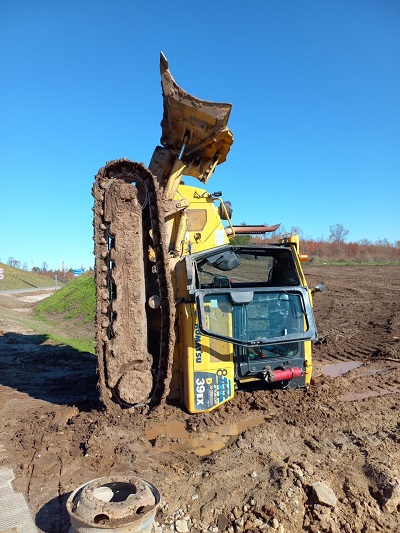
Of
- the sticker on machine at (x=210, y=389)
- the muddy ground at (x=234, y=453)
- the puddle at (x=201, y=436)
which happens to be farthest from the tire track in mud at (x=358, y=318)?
the puddle at (x=201, y=436)

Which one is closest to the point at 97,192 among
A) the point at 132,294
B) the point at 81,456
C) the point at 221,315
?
the point at 132,294

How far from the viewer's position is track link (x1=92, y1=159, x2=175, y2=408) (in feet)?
15.4

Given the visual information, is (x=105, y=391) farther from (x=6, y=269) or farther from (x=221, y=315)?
(x=6, y=269)

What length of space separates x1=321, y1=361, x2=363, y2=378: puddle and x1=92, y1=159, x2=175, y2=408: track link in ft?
11.8

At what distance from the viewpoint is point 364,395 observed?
5637 millimetres

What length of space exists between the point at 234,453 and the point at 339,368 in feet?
14.3

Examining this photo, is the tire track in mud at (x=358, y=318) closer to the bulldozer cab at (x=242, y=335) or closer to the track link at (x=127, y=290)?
the bulldozer cab at (x=242, y=335)

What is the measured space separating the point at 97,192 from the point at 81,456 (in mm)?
2642

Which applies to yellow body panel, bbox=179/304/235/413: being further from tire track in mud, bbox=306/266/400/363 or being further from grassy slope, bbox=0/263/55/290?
grassy slope, bbox=0/263/55/290

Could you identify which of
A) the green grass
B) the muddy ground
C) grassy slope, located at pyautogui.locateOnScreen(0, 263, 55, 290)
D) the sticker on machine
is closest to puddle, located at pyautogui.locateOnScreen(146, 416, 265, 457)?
the muddy ground

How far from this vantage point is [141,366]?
4746mm

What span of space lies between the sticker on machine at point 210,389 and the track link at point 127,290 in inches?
13.6

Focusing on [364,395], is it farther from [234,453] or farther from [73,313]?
[73,313]

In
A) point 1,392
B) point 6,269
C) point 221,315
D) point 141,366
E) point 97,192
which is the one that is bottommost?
point 1,392
